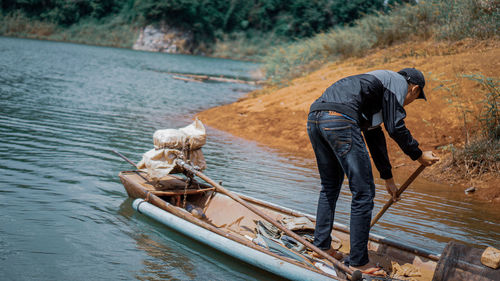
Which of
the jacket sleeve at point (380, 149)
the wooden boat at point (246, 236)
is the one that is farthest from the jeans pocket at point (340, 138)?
the wooden boat at point (246, 236)

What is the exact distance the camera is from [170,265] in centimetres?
411

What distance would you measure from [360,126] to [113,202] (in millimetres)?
3318

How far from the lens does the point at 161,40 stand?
209ft

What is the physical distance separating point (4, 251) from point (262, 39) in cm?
7068

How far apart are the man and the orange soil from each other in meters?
3.97

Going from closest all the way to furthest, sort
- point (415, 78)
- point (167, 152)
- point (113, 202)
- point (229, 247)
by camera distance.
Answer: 1. point (415, 78)
2. point (229, 247)
3. point (167, 152)
4. point (113, 202)

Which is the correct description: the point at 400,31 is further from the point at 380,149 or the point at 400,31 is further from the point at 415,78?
the point at 415,78

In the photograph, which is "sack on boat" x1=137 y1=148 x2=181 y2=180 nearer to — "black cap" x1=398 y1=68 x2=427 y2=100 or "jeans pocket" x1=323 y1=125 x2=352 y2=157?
"jeans pocket" x1=323 y1=125 x2=352 y2=157

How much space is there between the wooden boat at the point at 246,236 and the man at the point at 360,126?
0.53 m

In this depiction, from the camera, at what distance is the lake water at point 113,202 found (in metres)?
4.05

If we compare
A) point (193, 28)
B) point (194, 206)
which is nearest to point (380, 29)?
point (194, 206)

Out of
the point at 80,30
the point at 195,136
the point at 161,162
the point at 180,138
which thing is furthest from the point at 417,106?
the point at 80,30

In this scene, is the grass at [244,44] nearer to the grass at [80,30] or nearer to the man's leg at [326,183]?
the grass at [80,30]

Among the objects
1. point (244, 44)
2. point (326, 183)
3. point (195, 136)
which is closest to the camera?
point (326, 183)
